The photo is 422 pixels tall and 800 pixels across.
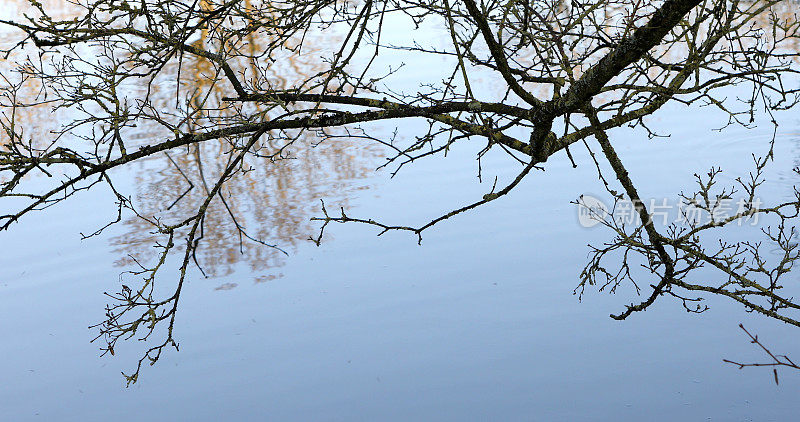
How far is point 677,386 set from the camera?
189 inches

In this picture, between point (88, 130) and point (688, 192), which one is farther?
point (88, 130)

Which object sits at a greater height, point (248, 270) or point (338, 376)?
point (248, 270)

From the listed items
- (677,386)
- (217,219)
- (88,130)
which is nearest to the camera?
(677,386)

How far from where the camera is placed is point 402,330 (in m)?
5.61

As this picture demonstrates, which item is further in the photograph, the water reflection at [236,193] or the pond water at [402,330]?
the water reflection at [236,193]

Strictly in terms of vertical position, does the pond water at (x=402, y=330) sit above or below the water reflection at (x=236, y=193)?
below

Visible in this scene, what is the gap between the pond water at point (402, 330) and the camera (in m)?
4.89

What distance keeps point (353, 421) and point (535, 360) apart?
124cm

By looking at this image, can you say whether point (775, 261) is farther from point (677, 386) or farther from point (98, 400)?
point (98, 400)

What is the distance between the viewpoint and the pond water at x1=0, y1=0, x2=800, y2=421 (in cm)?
489

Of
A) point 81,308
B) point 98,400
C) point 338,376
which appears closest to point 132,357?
point 98,400

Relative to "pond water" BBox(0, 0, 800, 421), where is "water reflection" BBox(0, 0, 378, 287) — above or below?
above

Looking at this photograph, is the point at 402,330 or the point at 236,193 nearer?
the point at 402,330

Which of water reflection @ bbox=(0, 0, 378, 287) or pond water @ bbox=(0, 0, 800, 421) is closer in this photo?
pond water @ bbox=(0, 0, 800, 421)
